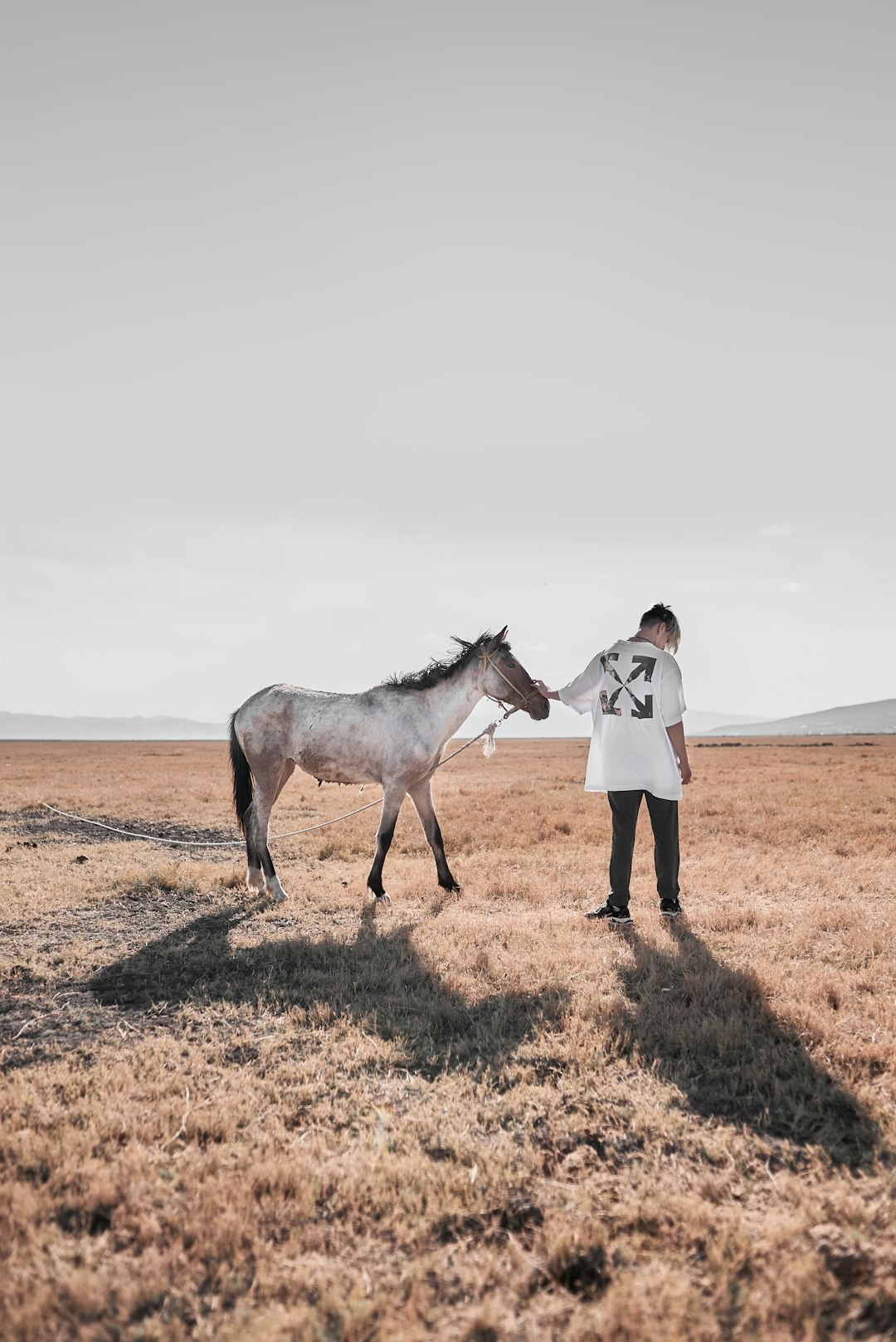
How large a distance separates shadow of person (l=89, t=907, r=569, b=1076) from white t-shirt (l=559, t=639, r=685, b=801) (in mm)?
2877

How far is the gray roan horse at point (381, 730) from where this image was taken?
31.0 ft

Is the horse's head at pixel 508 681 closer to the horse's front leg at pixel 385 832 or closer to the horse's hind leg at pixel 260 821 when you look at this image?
the horse's front leg at pixel 385 832

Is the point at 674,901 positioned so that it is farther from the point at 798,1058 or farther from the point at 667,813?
the point at 798,1058

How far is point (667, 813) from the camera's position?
7941 mm

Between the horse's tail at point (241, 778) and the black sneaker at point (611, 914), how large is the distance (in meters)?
5.02

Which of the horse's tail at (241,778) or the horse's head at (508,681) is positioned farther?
the horse's tail at (241,778)

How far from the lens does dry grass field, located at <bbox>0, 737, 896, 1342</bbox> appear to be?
8.38 feet

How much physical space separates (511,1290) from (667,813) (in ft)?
19.2

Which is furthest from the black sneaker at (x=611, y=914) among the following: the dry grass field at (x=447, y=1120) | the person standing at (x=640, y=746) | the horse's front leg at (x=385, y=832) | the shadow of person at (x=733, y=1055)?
the horse's front leg at (x=385, y=832)

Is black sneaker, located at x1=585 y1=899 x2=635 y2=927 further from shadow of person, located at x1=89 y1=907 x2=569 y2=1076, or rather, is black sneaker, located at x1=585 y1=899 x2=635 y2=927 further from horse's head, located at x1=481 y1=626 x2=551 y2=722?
horse's head, located at x1=481 y1=626 x2=551 y2=722

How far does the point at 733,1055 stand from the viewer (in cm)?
458

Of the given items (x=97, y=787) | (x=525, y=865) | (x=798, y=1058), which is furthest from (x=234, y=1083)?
(x=97, y=787)

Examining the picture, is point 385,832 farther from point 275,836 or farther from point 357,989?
point 275,836

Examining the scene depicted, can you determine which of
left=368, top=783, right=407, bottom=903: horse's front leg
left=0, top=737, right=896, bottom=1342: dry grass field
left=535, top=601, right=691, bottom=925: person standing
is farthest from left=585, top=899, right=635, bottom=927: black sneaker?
left=368, top=783, right=407, bottom=903: horse's front leg
